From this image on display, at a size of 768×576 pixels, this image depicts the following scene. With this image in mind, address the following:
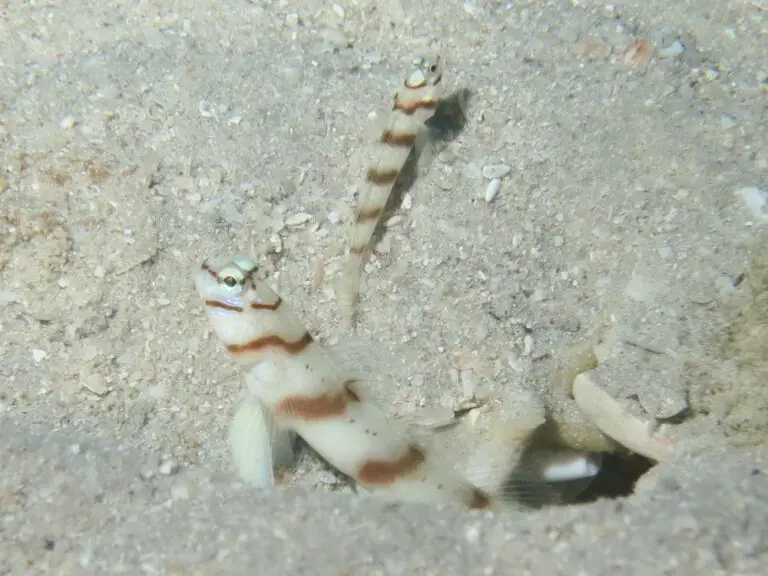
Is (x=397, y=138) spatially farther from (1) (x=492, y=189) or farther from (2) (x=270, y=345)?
(2) (x=270, y=345)

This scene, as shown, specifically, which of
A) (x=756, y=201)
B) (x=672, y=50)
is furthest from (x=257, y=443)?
(x=672, y=50)

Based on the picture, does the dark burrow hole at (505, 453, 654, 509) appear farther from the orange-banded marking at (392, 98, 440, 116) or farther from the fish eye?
the orange-banded marking at (392, 98, 440, 116)

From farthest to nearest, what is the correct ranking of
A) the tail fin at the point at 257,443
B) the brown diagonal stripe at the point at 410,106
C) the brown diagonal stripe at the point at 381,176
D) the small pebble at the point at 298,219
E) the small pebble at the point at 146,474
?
the brown diagonal stripe at the point at 410,106 → the brown diagonal stripe at the point at 381,176 → the small pebble at the point at 298,219 → the tail fin at the point at 257,443 → the small pebble at the point at 146,474

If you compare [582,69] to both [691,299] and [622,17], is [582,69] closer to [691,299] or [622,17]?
[622,17]

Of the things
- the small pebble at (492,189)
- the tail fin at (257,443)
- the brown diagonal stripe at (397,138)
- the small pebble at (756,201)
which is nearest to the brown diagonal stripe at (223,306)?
the tail fin at (257,443)

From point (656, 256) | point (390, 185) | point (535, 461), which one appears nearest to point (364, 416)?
point (535, 461)

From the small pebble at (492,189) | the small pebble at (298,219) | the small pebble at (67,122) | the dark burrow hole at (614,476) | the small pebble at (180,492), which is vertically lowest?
the dark burrow hole at (614,476)

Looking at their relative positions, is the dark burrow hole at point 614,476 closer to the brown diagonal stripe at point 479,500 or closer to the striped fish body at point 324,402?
the brown diagonal stripe at point 479,500
